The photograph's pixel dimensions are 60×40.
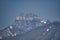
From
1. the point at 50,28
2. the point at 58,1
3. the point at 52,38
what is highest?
the point at 58,1

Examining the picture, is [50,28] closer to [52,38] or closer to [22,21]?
[52,38]

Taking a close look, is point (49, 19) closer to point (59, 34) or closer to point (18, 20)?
point (59, 34)

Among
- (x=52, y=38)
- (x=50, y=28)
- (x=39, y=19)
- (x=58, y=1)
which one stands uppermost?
(x=58, y=1)

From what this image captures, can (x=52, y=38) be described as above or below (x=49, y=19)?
below

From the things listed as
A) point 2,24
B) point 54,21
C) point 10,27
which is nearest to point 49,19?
point 54,21

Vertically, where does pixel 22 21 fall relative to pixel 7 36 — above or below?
above

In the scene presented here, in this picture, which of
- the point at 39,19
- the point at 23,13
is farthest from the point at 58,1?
the point at 23,13
